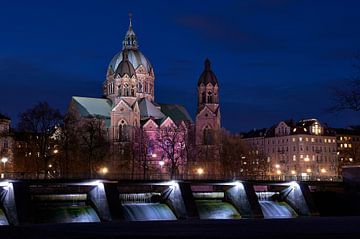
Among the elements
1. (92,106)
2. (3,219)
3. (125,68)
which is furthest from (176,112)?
(3,219)

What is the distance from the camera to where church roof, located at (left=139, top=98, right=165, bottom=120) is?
16312 centimetres

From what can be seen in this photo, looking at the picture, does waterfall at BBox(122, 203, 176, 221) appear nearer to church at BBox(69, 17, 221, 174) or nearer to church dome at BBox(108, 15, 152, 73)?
church at BBox(69, 17, 221, 174)

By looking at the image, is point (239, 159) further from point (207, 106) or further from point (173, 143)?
point (207, 106)

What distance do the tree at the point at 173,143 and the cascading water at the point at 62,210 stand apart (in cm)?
5760

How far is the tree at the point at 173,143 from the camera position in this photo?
132m

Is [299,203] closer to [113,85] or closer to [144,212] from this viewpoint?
[144,212]

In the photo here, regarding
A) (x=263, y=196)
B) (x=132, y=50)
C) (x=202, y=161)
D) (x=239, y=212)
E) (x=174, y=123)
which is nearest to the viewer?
(x=239, y=212)

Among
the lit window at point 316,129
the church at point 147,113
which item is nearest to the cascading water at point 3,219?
the church at point 147,113

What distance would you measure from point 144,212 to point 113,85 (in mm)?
98589

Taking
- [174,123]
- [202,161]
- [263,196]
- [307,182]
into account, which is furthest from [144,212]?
[174,123]

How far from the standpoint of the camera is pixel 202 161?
452 feet

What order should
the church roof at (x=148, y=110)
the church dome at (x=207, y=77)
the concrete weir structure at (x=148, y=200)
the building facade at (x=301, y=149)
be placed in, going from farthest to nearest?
1. the building facade at (x=301, y=149)
2. the church dome at (x=207, y=77)
3. the church roof at (x=148, y=110)
4. the concrete weir structure at (x=148, y=200)

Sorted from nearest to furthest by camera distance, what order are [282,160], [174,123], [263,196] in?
[263,196] < [174,123] < [282,160]

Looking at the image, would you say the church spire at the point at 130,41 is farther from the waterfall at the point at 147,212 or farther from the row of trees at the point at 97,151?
the waterfall at the point at 147,212
